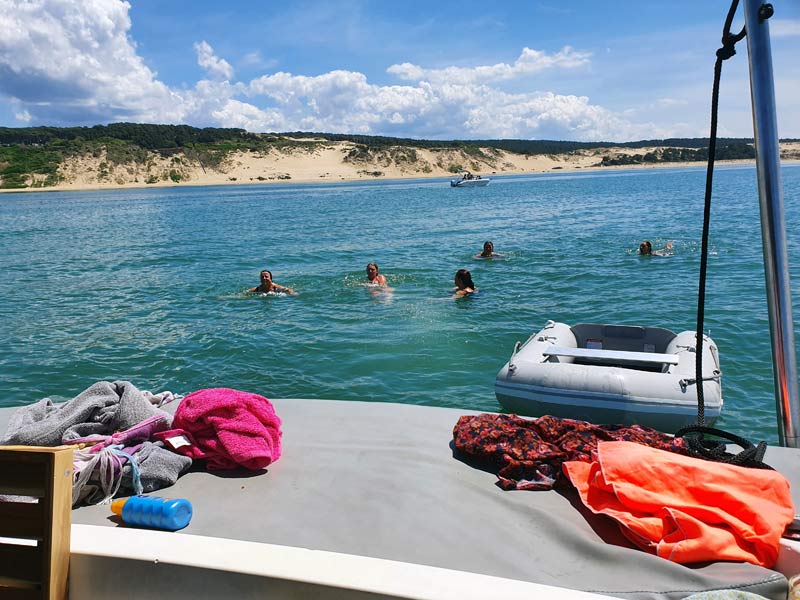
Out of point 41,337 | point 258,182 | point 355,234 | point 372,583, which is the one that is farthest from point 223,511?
point 258,182

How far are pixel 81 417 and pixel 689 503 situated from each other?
2.89 m

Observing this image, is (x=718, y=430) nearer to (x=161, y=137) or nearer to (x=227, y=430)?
(x=227, y=430)

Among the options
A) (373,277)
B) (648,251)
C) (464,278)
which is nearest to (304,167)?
(648,251)

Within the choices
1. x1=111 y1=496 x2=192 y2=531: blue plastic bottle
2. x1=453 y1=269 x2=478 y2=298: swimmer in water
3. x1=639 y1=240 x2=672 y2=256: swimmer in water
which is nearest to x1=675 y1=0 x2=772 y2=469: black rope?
x1=111 y1=496 x2=192 y2=531: blue plastic bottle

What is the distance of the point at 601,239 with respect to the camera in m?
18.6

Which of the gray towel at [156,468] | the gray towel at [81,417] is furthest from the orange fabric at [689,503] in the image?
the gray towel at [81,417]

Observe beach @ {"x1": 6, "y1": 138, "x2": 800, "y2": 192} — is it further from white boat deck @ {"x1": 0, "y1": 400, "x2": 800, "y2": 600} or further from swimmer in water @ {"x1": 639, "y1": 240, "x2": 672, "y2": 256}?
white boat deck @ {"x1": 0, "y1": 400, "x2": 800, "y2": 600}

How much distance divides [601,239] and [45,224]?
2534 cm

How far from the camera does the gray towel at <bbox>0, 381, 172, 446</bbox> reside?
122 inches

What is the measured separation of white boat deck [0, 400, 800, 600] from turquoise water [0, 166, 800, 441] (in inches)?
132

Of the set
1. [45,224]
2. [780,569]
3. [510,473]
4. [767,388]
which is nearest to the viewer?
[780,569]

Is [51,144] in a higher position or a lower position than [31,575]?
higher

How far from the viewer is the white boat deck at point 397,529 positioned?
188 centimetres

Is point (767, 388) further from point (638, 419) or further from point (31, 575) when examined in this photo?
point (31, 575)
